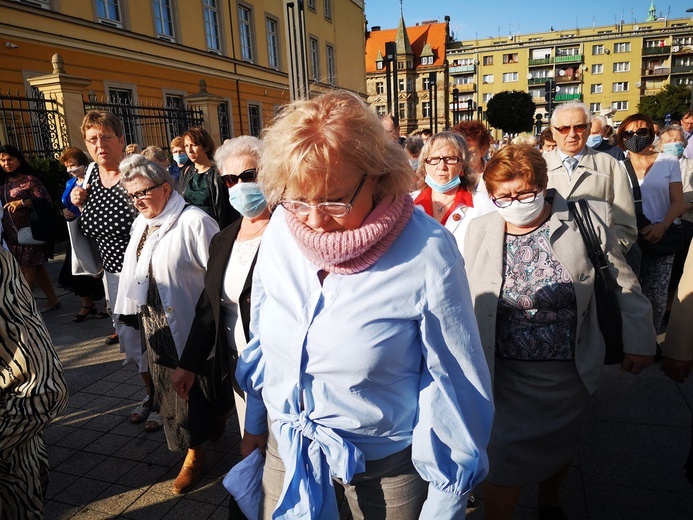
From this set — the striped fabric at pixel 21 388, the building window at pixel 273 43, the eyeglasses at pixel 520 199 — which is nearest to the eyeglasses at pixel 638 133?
the eyeglasses at pixel 520 199

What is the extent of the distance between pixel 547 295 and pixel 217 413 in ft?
6.79

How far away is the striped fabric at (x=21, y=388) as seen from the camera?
163cm

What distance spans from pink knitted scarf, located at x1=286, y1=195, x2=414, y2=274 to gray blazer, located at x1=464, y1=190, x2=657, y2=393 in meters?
0.99

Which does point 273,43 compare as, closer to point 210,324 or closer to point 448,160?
point 448,160

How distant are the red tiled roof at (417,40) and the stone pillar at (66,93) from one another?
222ft

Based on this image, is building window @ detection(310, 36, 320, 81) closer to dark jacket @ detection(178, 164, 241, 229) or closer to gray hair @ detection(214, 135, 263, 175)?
dark jacket @ detection(178, 164, 241, 229)

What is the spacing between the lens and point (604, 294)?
2385mm

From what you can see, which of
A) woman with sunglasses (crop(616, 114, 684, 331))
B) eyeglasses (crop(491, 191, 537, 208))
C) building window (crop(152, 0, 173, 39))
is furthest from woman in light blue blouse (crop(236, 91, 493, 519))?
building window (crop(152, 0, 173, 39))

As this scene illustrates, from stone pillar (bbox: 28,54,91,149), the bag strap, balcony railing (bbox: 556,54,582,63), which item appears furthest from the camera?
balcony railing (bbox: 556,54,582,63)

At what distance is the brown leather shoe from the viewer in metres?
3.03

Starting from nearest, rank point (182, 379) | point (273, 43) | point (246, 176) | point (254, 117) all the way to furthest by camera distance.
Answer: point (182, 379) → point (246, 176) → point (254, 117) → point (273, 43)

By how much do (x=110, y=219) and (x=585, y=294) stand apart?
3481mm

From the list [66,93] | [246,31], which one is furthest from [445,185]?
[246,31]

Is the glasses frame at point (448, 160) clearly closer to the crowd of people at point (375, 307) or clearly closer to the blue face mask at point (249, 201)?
the crowd of people at point (375, 307)
